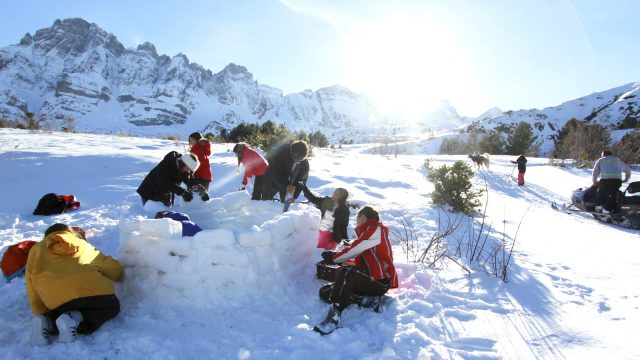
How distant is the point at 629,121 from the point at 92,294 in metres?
56.9

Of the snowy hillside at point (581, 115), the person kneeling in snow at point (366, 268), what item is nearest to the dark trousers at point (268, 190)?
the person kneeling in snow at point (366, 268)

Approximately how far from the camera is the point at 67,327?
8.33 feet

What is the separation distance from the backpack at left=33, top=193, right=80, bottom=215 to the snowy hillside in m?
44.4

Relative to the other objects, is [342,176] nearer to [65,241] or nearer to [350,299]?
[350,299]

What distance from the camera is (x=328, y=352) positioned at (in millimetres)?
2613

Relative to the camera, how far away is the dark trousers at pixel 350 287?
3.18 meters

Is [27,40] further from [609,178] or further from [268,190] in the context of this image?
[609,178]

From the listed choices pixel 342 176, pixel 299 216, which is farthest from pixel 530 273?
pixel 342 176

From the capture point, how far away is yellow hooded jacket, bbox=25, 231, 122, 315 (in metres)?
2.64

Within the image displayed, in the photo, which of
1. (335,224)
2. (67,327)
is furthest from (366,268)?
(67,327)

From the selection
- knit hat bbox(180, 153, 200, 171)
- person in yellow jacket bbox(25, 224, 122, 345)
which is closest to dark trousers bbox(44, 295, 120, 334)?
person in yellow jacket bbox(25, 224, 122, 345)

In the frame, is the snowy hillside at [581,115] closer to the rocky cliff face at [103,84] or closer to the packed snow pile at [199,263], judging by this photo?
the packed snow pile at [199,263]

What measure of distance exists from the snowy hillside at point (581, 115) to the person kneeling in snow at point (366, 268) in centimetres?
4294

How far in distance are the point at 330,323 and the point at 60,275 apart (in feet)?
6.59
